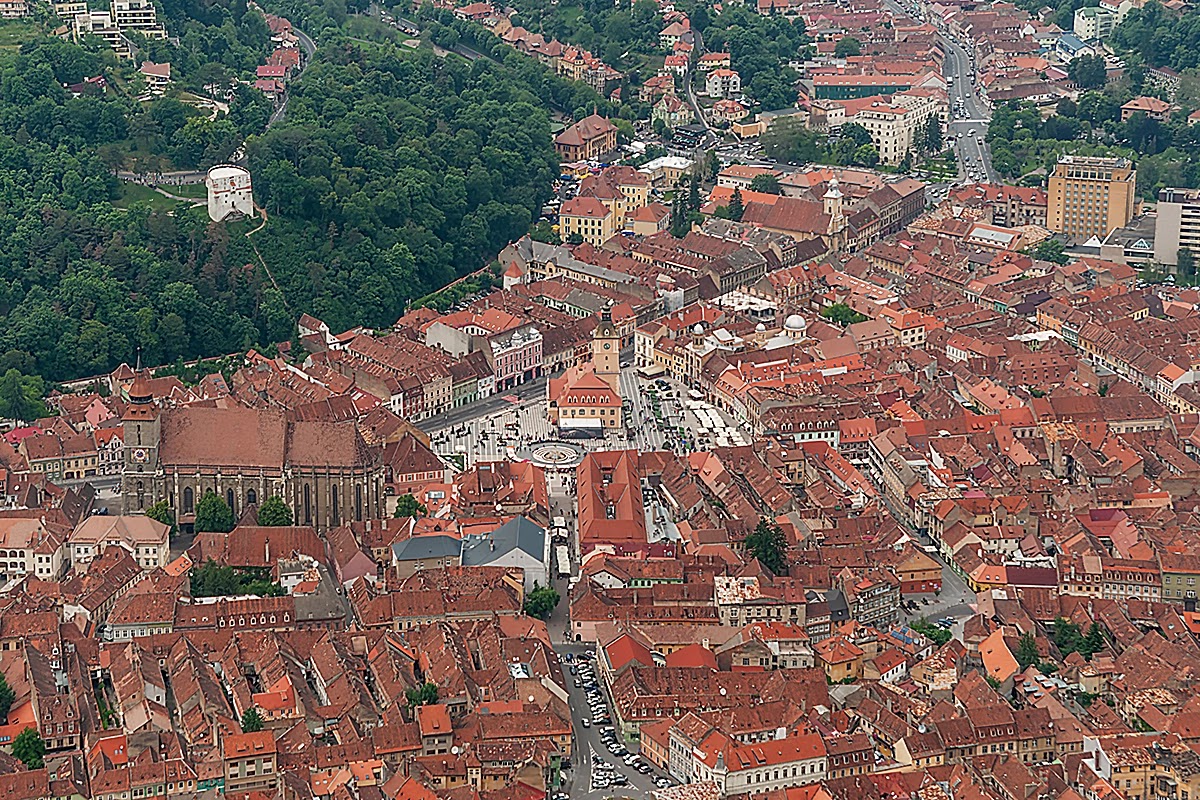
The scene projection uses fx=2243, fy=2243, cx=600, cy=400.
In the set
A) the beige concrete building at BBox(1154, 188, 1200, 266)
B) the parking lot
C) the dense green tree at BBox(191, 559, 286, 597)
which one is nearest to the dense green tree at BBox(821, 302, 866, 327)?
the beige concrete building at BBox(1154, 188, 1200, 266)

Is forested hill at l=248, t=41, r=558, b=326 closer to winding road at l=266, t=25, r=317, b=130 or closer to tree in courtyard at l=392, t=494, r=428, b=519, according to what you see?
winding road at l=266, t=25, r=317, b=130

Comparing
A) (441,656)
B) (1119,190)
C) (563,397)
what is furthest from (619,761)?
(1119,190)

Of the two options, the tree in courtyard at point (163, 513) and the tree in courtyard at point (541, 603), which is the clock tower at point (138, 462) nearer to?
the tree in courtyard at point (163, 513)

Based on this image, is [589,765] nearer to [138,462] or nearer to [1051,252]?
[138,462]

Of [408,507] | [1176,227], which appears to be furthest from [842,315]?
[408,507]

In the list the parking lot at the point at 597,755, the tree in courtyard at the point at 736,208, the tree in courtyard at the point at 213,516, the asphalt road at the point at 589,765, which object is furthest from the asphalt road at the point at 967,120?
the asphalt road at the point at 589,765
